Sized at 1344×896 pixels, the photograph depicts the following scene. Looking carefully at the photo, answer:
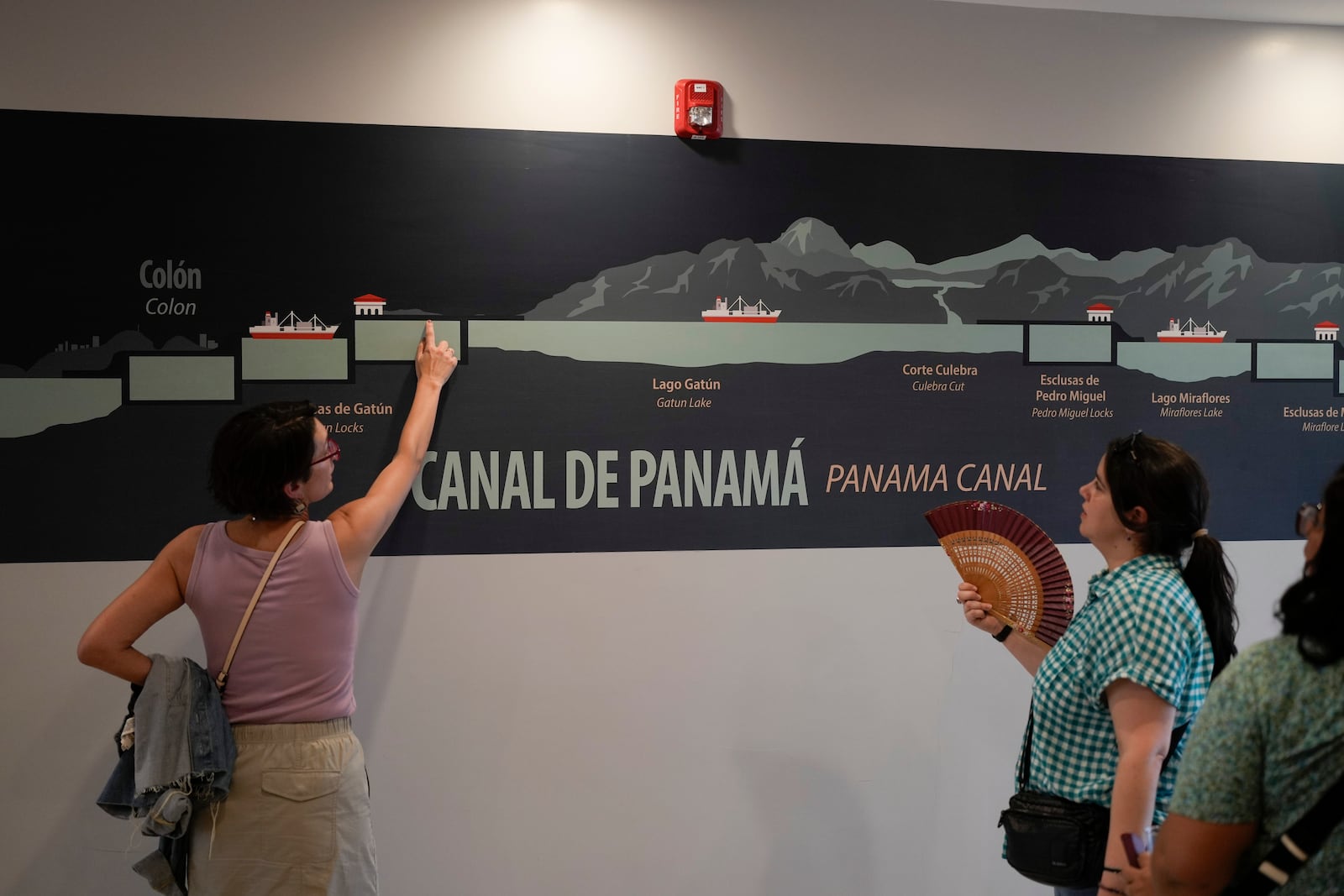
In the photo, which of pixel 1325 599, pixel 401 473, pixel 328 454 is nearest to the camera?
pixel 1325 599

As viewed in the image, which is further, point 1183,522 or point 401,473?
point 401,473

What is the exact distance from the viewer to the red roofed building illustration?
2469 mm

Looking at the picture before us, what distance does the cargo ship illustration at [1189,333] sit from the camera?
279cm

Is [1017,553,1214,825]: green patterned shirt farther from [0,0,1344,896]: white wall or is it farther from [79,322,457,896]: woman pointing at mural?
[79,322,457,896]: woman pointing at mural

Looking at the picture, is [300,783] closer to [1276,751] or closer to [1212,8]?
[1276,751]

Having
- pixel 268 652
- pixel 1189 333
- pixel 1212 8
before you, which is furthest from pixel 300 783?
pixel 1212 8

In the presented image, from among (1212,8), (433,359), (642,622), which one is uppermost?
(1212,8)

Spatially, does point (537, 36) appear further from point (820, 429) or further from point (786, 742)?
point (786, 742)

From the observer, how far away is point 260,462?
5.98 feet

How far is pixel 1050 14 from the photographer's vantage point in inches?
107

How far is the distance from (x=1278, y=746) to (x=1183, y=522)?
631mm

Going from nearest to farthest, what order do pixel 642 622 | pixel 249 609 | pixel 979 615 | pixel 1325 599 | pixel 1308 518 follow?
pixel 1325 599 < pixel 1308 518 < pixel 249 609 < pixel 979 615 < pixel 642 622

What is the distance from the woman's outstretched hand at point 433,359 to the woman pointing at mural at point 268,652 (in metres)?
0.58

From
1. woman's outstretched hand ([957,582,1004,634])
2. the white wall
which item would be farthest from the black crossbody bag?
the white wall
